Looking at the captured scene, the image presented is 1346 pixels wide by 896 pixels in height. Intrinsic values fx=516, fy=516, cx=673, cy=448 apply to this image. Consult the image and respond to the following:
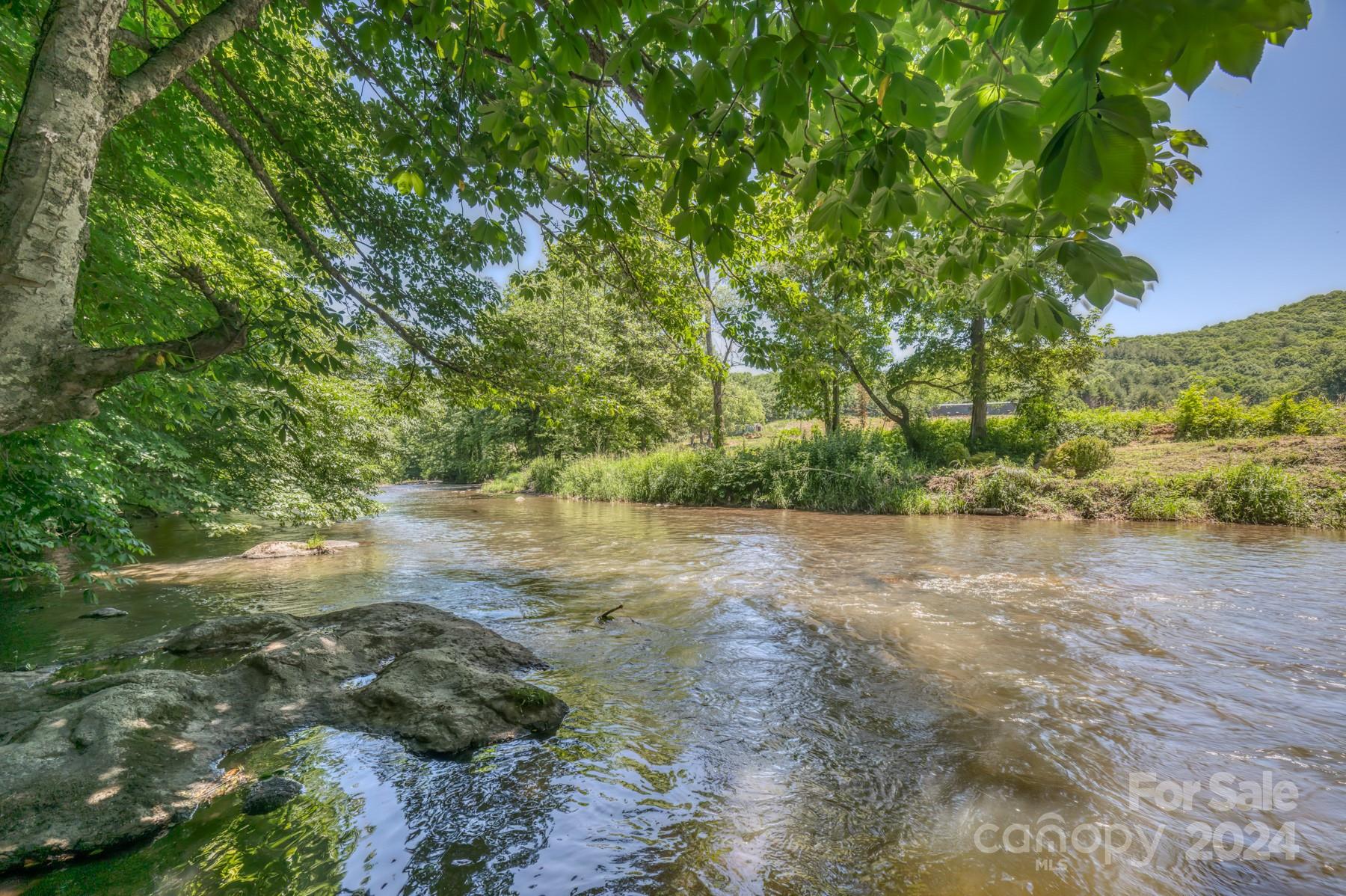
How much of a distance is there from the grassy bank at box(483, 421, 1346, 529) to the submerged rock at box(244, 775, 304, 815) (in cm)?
1539

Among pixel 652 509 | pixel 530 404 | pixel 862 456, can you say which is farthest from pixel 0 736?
pixel 862 456

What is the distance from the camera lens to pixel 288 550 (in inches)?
405

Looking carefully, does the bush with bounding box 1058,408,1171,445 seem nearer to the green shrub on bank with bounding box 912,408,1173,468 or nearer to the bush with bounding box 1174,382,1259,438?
the green shrub on bank with bounding box 912,408,1173,468

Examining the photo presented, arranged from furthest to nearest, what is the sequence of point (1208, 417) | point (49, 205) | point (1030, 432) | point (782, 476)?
point (1030, 432) → point (1208, 417) → point (782, 476) → point (49, 205)

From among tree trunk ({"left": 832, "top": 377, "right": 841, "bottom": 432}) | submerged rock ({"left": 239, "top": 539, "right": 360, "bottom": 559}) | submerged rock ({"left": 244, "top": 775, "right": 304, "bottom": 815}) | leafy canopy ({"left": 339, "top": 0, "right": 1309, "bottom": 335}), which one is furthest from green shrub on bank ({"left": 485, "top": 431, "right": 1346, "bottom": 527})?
submerged rock ({"left": 244, "top": 775, "right": 304, "bottom": 815})

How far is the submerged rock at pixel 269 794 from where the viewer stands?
2467 mm

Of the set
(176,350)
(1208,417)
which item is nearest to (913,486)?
(1208,417)

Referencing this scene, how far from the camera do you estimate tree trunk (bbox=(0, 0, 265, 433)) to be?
1.71 m

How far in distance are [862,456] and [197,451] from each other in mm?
16536

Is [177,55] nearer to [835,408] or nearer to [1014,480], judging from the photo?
[1014,480]

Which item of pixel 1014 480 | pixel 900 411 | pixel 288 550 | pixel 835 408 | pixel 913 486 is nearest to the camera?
pixel 288 550

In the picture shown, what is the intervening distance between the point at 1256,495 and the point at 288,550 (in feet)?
67.4

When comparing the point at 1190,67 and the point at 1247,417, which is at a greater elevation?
the point at 1247,417

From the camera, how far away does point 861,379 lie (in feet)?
65.6
